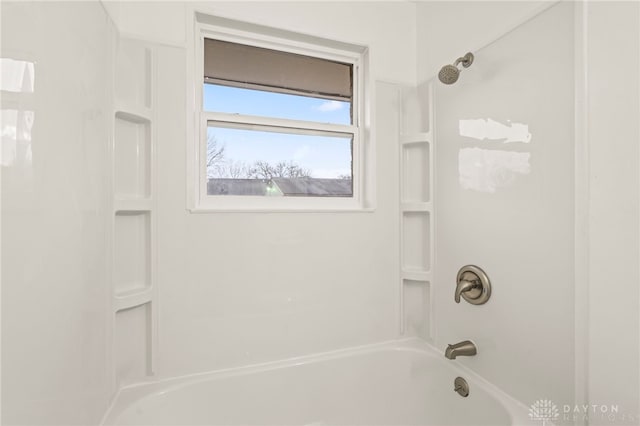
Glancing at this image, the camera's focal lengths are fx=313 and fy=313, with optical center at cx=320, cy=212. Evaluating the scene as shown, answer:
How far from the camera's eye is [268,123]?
1579 millimetres

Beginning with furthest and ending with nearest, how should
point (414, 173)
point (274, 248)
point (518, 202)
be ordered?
1. point (414, 173)
2. point (274, 248)
3. point (518, 202)

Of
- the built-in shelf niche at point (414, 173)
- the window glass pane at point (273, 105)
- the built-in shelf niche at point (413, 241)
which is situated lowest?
the built-in shelf niche at point (413, 241)

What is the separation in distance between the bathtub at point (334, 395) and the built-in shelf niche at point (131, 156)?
0.82m

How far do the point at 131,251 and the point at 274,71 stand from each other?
3.64ft

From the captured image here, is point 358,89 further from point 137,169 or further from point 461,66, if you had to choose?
point 137,169

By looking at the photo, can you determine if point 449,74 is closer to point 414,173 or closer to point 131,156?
point 414,173

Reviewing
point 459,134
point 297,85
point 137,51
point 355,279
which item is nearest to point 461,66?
point 459,134

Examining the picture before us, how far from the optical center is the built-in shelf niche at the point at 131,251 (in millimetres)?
1245

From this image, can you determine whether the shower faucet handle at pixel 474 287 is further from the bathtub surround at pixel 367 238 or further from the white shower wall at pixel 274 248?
the white shower wall at pixel 274 248

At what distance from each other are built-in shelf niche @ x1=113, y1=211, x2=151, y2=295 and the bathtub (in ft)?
1.43

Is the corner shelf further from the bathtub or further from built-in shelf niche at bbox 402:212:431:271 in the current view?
the bathtub

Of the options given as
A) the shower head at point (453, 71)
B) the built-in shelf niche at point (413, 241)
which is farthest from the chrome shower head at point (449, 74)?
the built-in shelf niche at point (413, 241)
